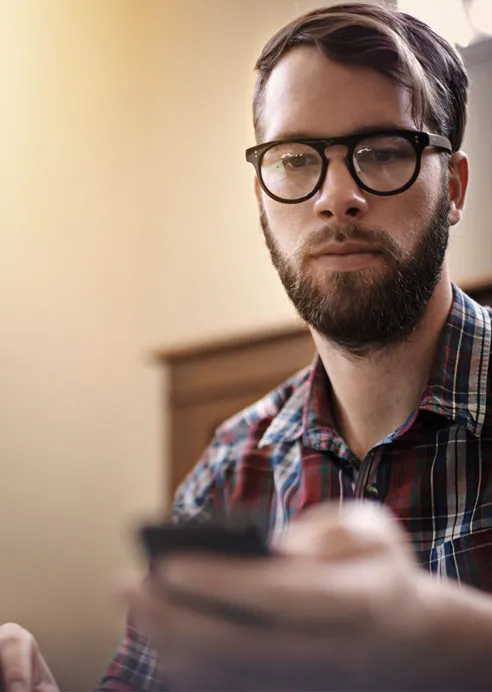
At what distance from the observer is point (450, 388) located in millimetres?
627

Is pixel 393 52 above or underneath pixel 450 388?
above

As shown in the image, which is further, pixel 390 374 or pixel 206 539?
pixel 390 374

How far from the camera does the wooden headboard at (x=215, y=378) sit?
107 centimetres

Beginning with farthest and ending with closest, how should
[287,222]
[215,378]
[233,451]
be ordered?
[215,378] → [233,451] → [287,222]

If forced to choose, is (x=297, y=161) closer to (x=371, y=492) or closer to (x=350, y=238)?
(x=350, y=238)

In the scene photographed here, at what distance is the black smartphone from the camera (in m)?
0.28

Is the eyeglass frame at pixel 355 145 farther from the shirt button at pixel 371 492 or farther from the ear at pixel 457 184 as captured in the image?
the shirt button at pixel 371 492

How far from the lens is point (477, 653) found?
330 millimetres

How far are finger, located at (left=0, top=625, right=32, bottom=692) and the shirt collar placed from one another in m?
0.29

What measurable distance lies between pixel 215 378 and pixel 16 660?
668 millimetres

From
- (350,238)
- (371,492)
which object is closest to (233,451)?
(371,492)

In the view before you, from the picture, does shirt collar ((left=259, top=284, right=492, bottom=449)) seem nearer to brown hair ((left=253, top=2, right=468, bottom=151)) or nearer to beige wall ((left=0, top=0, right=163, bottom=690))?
brown hair ((left=253, top=2, right=468, bottom=151))

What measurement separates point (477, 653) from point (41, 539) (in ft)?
2.11

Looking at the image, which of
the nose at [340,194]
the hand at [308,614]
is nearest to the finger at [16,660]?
the hand at [308,614]
